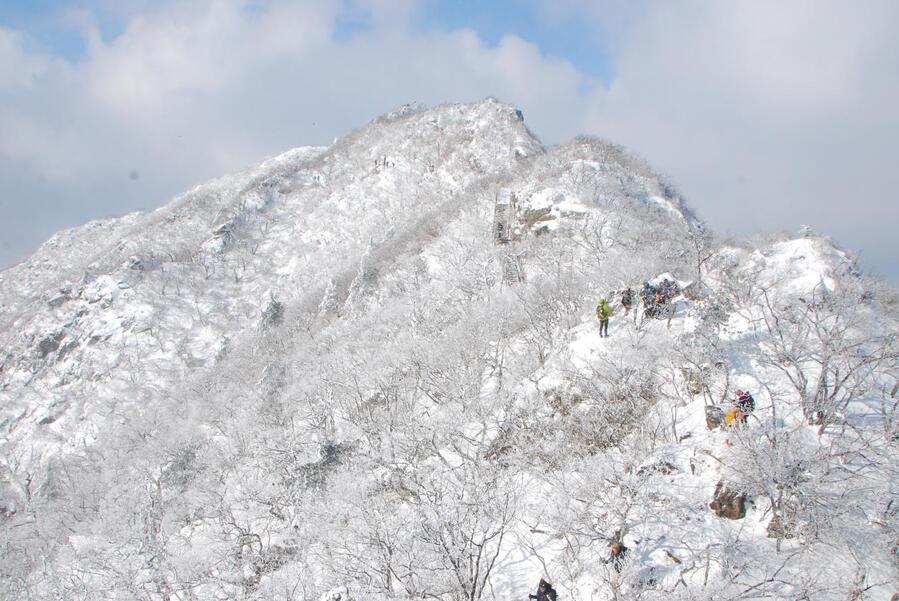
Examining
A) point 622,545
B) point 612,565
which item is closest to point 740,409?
point 622,545

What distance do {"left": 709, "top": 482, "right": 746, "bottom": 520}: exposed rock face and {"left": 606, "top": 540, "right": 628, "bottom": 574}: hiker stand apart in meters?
2.31

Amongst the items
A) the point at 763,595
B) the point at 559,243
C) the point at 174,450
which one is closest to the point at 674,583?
the point at 763,595

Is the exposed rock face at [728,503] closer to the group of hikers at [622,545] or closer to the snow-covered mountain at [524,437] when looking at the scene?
the snow-covered mountain at [524,437]

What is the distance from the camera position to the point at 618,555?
10.7 m

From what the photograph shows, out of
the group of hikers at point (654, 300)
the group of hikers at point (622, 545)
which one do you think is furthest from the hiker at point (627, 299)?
the group of hikers at point (622, 545)

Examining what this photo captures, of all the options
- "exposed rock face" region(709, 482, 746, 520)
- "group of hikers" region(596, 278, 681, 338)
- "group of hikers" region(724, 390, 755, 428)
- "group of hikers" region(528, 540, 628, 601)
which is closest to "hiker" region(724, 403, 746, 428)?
"group of hikers" region(724, 390, 755, 428)

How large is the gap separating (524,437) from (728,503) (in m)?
6.82

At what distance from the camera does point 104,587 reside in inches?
681

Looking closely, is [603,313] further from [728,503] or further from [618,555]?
[618,555]

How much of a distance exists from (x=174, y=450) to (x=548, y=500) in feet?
93.6

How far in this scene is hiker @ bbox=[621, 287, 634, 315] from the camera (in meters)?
19.4

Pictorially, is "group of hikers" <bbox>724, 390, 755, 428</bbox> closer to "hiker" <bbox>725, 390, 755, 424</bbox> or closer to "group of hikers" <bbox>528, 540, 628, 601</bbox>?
"hiker" <bbox>725, 390, 755, 424</bbox>

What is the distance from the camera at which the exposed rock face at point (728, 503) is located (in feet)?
36.2

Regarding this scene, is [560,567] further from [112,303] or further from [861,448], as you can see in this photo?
[112,303]
